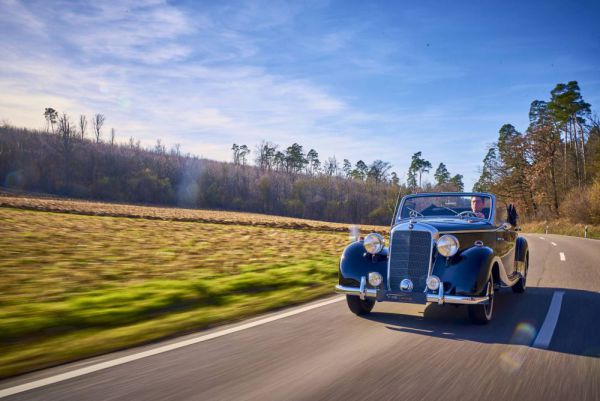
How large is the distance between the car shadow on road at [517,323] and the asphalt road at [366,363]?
0.04ft

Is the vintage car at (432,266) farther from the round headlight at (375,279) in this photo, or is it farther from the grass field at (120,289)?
the grass field at (120,289)

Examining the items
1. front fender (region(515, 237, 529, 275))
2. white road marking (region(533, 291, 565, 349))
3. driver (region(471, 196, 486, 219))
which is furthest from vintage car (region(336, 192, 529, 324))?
front fender (region(515, 237, 529, 275))

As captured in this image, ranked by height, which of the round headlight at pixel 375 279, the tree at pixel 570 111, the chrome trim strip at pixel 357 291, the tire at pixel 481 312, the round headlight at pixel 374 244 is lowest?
the tire at pixel 481 312

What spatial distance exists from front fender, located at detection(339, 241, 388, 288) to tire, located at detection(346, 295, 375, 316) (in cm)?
25

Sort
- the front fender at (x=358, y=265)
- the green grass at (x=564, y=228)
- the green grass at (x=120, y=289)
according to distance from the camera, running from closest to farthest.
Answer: the green grass at (x=120, y=289) → the front fender at (x=358, y=265) → the green grass at (x=564, y=228)

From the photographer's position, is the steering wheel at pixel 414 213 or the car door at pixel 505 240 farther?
the steering wheel at pixel 414 213

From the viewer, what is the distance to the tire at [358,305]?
5770 mm

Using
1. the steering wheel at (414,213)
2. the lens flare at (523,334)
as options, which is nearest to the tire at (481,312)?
the lens flare at (523,334)

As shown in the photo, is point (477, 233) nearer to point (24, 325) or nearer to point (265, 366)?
point (265, 366)

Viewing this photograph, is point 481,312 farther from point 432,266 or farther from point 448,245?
point 448,245

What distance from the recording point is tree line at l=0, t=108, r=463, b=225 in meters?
81.6

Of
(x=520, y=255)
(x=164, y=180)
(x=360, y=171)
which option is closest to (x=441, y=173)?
(x=360, y=171)

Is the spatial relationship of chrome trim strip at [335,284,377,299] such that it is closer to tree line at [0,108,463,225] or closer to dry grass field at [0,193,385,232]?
dry grass field at [0,193,385,232]

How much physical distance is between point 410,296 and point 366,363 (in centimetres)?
155
